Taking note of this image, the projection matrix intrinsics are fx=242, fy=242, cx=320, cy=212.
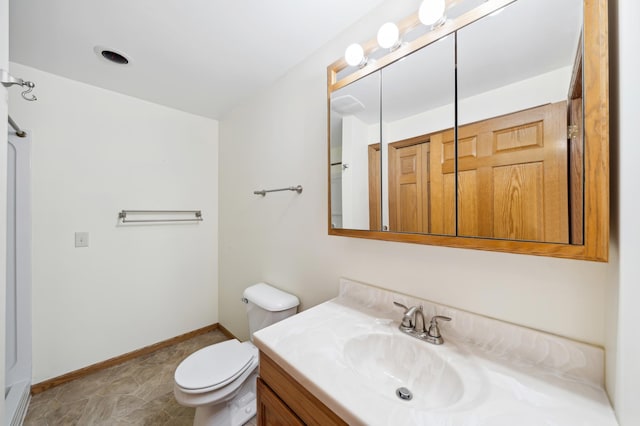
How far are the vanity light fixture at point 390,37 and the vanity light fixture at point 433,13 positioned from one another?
107 mm

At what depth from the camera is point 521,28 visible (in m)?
0.71

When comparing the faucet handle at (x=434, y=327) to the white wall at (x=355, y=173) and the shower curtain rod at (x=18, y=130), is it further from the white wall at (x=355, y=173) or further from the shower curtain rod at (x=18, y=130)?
the shower curtain rod at (x=18, y=130)

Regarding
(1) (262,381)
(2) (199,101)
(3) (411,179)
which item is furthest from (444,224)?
(2) (199,101)

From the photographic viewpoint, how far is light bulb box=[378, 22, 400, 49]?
0.95m

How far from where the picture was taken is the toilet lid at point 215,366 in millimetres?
1196

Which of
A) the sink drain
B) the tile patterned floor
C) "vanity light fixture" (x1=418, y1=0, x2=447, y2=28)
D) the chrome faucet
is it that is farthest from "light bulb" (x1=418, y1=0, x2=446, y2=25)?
the tile patterned floor

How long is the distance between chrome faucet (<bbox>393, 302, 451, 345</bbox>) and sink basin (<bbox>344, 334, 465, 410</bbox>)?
0.10 ft

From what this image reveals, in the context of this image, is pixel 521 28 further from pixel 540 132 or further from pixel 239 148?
pixel 239 148

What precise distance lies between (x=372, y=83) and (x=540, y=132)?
671 mm

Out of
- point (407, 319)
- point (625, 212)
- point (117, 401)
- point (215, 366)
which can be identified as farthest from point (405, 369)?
point (117, 401)

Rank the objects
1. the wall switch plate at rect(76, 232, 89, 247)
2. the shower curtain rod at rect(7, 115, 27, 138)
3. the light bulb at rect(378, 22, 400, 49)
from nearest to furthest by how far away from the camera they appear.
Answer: the light bulb at rect(378, 22, 400, 49) → the shower curtain rod at rect(7, 115, 27, 138) → the wall switch plate at rect(76, 232, 89, 247)

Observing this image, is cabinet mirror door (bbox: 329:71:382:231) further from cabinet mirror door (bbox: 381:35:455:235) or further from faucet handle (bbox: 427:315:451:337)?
faucet handle (bbox: 427:315:451:337)

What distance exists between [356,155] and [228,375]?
4.25 ft

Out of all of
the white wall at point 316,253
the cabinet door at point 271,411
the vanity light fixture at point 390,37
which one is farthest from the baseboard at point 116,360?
the vanity light fixture at point 390,37
